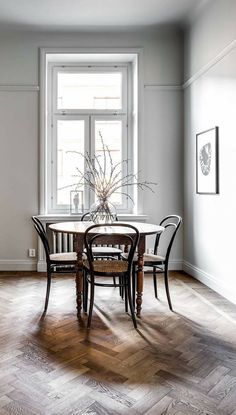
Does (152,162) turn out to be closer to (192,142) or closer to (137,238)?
(192,142)

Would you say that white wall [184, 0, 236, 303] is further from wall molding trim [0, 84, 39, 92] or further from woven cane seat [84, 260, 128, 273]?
wall molding trim [0, 84, 39, 92]

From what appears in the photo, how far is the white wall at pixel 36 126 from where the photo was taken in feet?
14.8

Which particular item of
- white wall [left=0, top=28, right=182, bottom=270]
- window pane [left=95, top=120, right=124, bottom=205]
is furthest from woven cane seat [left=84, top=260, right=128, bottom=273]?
window pane [left=95, top=120, right=124, bottom=205]

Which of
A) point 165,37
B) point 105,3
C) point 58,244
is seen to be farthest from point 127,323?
point 165,37

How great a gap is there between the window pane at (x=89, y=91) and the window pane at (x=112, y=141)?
0.78 ft

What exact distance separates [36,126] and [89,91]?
0.93 m

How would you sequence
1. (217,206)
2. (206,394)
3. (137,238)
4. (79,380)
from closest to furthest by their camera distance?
1. (206,394)
2. (79,380)
3. (137,238)
4. (217,206)

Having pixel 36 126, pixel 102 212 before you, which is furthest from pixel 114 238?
pixel 36 126

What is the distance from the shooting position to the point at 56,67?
476cm

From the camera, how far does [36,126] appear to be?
4.53m

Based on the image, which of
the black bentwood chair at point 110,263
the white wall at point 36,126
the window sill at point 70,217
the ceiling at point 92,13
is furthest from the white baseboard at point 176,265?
the ceiling at point 92,13

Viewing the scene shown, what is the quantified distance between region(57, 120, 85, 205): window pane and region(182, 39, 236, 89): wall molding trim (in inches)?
60.3

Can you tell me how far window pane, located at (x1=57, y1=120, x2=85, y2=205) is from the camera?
476 cm

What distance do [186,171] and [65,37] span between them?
2.42 meters
